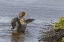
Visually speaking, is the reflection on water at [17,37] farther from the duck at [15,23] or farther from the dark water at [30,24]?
the duck at [15,23]

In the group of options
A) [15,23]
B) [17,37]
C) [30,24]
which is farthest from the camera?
[30,24]

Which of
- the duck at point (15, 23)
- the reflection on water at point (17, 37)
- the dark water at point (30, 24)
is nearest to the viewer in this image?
the reflection on water at point (17, 37)

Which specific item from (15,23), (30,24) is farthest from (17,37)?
(30,24)

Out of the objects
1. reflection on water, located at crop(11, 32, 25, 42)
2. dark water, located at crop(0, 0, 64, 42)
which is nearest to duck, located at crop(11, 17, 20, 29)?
dark water, located at crop(0, 0, 64, 42)

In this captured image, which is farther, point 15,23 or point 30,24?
point 30,24

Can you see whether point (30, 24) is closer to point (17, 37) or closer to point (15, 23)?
point (15, 23)

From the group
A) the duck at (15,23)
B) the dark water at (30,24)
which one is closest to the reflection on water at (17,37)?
the dark water at (30,24)

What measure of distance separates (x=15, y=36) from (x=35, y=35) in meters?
0.83

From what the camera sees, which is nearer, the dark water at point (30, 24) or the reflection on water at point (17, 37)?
the reflection on water at point (17, 37)

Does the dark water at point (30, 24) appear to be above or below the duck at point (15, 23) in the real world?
below

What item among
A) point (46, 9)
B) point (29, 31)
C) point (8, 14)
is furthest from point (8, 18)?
point (46, 9)

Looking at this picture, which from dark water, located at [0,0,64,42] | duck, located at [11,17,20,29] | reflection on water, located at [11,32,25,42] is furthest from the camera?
duck, located at [11,17,20,29]

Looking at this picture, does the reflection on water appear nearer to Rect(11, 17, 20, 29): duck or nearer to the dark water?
the dark water

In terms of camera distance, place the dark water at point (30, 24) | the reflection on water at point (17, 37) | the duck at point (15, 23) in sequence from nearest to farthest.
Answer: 1. the reflection on water at point (17, 37)
2. the dark water at point (30, 24)
3. the duck at point (15, 23)
